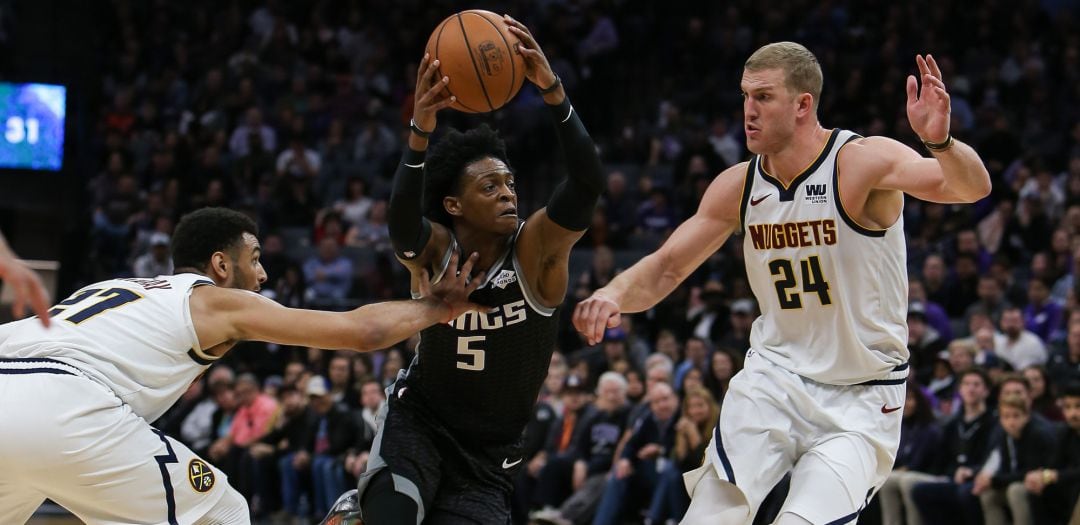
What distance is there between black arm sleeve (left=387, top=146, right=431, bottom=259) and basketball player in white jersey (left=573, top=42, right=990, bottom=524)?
75 cm

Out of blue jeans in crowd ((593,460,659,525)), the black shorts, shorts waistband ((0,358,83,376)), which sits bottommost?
blue jeans in crowd ((593,460,659,525))

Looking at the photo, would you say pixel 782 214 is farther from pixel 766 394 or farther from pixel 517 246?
pixel 517 246

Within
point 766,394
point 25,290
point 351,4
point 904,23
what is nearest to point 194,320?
point 25,290

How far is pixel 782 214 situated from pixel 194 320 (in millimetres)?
2286

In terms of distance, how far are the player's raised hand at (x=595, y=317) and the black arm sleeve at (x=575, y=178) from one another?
1.48 feet

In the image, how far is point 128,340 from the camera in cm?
493

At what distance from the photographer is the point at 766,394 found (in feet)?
16.8

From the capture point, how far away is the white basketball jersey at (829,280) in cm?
506

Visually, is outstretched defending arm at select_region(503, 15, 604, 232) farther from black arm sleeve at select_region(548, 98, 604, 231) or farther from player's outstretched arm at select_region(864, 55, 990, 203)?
player's outstretched arm at select_region(864, 55, 990, 203)

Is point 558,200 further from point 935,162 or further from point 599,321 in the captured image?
point 935,162

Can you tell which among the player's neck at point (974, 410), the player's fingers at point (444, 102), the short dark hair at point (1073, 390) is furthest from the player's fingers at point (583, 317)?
the player's neck at point (974, 410)

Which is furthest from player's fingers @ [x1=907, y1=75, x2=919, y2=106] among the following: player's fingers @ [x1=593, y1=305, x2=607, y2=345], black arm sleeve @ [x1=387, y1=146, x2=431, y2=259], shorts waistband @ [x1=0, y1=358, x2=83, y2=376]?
shorts waistband @ [x1=0, y1=358, x2=83, y2=376]

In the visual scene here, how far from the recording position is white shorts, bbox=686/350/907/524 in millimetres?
4879

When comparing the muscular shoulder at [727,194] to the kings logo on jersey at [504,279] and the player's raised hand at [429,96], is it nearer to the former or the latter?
the kings logo on jersey at [504,279]
